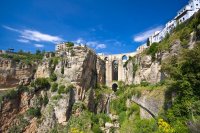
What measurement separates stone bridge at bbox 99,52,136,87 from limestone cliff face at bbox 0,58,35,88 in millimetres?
15730

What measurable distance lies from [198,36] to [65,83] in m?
22.7

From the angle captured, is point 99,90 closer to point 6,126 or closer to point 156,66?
point 156,66

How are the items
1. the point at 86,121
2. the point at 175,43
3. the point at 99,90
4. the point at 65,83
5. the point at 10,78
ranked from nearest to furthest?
the point at 175,43 < the point at 86,121 < the point at 65,83 < the point at 99,90 < the point at 10,78

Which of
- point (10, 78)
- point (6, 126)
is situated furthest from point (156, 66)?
point (10, 78)

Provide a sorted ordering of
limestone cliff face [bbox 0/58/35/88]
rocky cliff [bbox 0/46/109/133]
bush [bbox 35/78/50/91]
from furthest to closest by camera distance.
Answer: limestone cliff face [bbox 0/58/35/88]
bush [bbox 35/78/50/91]
rocky cliff [bbox 0/46/109/133]

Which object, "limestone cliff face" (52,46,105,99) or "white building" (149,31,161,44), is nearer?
"limestone cliff face" (52,46,105,99)

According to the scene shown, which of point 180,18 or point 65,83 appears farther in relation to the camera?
point 180,18

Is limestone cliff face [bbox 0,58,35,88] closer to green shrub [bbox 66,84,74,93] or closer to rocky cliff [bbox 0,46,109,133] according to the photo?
rocky cliff [bbox 0,46,109,133]

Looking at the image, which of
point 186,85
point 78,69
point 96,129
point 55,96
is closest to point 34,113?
point 55,96

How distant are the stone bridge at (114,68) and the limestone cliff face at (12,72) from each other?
1573 centimetres

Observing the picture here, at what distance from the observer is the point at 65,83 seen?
36.7 m

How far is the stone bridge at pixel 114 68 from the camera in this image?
4754cm

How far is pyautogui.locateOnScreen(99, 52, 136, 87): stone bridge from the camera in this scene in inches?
1872

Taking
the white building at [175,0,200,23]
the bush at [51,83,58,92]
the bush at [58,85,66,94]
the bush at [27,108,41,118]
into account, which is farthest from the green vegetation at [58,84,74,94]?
the white building at [175,0,200,23]
